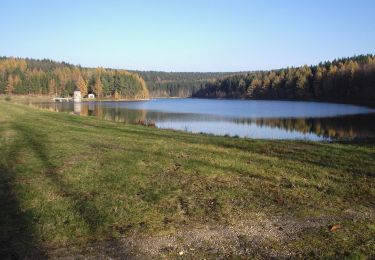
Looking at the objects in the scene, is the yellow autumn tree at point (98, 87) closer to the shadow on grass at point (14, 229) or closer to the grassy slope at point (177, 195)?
the grassy slope at point (177, 195)

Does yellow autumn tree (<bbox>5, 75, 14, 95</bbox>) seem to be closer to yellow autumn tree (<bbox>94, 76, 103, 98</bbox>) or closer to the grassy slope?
yellow autumn tree (<bbox>94, 76, 103, 98</bbox>)

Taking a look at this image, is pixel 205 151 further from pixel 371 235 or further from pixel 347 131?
pixel 347 131

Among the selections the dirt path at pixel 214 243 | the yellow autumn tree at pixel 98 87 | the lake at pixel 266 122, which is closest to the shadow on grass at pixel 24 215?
the dirt path at pixel 214 243

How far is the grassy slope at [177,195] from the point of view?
6.57 metres

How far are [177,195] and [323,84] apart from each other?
118299mm

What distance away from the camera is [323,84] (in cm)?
11875

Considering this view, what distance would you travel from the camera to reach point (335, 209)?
8.10 metres

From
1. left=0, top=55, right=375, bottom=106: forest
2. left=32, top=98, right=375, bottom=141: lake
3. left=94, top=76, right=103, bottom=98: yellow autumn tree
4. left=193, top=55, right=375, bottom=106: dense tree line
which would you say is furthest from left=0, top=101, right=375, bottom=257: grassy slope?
left=94, top=76, right=103, bottom=98: yellow autumn tree

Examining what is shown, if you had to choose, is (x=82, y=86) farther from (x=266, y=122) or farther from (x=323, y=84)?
(x=266, y=122)

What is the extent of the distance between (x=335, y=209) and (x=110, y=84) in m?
157

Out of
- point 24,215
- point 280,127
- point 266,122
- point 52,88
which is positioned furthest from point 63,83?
point 24,215

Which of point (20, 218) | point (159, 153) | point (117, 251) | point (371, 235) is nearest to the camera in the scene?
point (117, 251)

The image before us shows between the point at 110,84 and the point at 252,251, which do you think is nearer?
the point at 252,251

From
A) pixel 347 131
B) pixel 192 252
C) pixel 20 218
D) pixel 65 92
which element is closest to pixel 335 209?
pixel 192 252
